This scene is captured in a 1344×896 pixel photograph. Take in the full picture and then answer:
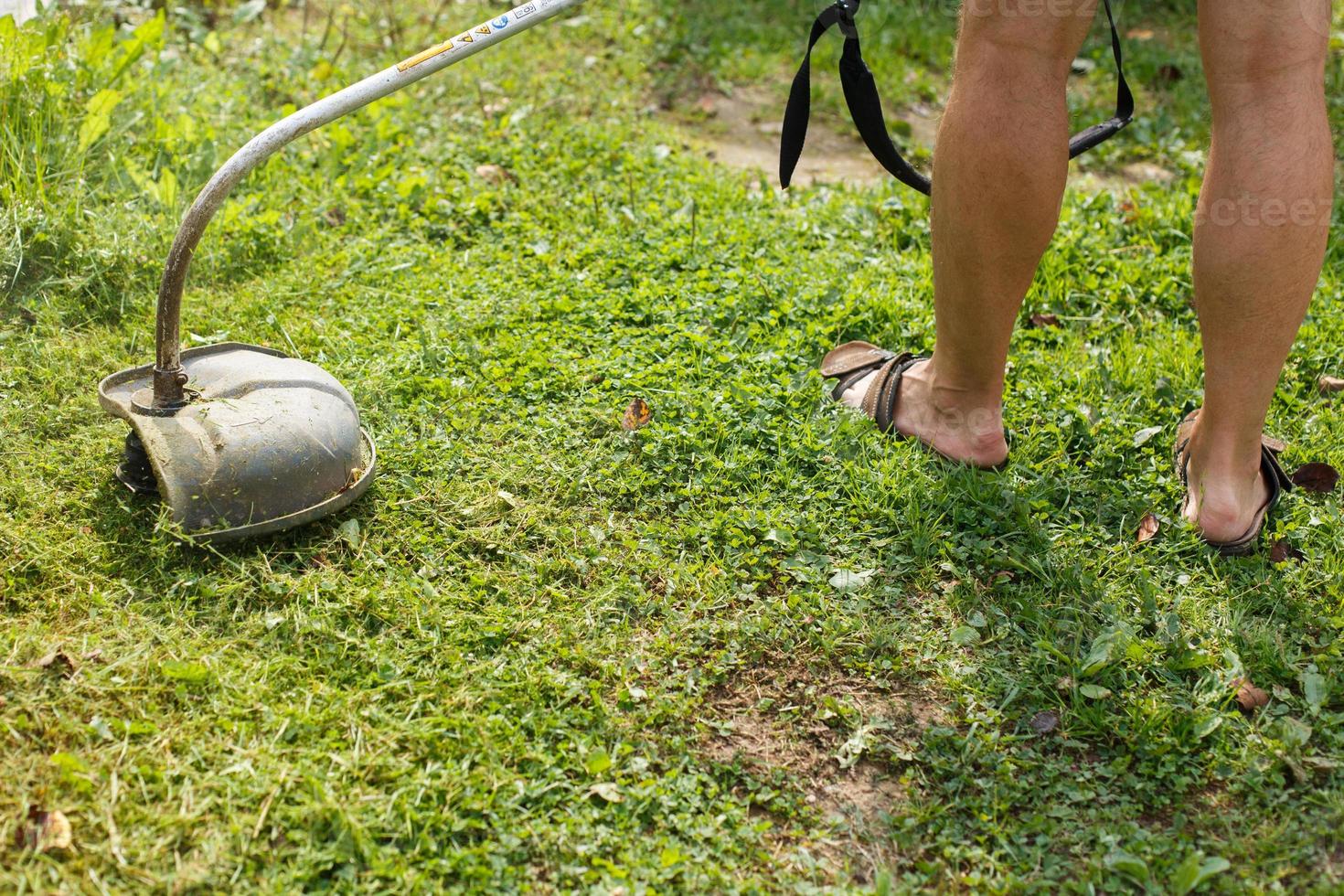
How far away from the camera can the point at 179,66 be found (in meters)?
4.75

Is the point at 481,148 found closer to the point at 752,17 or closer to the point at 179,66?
the point at 179,66

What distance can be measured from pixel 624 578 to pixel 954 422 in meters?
0.94

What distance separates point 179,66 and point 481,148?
1.38 m

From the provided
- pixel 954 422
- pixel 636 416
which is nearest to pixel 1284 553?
pixel 954 422

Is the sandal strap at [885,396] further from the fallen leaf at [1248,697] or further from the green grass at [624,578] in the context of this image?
the fallen leaf at [1248,697]

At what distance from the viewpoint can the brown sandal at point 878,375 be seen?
119 inches

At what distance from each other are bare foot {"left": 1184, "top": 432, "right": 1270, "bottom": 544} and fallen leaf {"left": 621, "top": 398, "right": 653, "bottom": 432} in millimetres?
1317

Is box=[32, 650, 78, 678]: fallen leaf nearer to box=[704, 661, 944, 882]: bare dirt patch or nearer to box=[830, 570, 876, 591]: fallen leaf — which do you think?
box=[704, 661, 944, 882]: bare dirt patch

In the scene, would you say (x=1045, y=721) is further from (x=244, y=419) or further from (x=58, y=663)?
(x=58, y=663)

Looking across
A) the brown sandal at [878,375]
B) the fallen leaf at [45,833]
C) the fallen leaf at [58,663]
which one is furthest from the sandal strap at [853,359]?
the fallen leaf at [45,833]

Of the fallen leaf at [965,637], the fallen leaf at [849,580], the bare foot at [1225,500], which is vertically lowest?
the fallen leaf at [965,637]

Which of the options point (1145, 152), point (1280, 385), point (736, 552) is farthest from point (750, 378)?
point (1145, 152)

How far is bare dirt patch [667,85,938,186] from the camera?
14.9 feet

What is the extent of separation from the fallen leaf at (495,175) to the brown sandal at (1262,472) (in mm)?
2418
